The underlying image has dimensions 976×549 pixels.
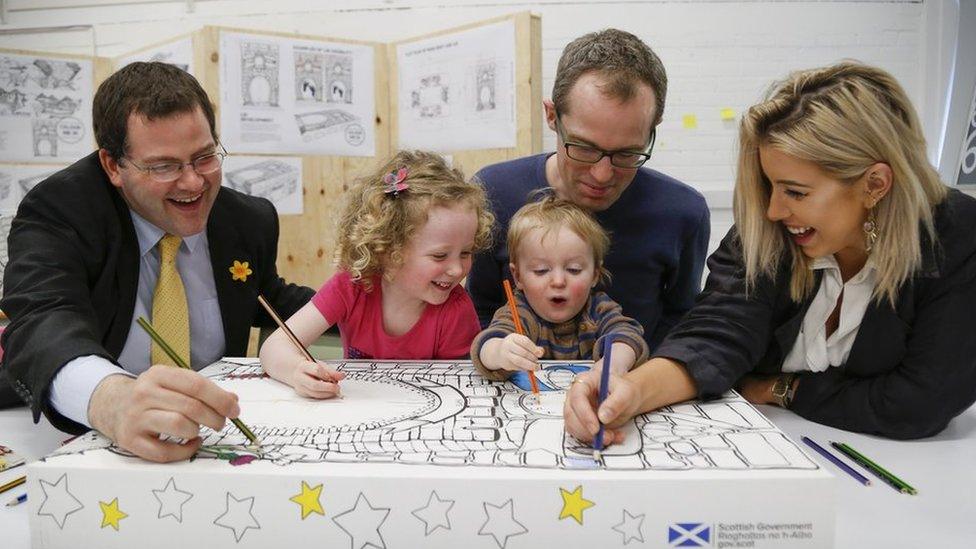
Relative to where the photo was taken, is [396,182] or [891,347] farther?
[396,182]

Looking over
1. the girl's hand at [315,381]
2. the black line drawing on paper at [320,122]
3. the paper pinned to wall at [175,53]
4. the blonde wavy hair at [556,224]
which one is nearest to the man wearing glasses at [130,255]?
the girl's hand at [315,381]

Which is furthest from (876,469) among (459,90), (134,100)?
(459,90)

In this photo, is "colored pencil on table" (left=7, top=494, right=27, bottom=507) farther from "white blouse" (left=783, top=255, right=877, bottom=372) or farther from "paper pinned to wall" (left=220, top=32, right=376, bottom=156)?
"paper pinned to wall" (left=220, top=32, right=376, bottom=156)

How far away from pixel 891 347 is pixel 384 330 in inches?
37.1

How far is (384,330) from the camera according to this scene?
1.49 metres

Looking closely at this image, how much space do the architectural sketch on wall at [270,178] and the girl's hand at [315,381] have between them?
2.45 m

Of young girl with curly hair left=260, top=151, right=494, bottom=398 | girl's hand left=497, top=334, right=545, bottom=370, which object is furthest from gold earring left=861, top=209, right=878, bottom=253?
young girl with curly hair left=260, top=151, right=494, bottom=398

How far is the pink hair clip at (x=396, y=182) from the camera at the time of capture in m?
1.43

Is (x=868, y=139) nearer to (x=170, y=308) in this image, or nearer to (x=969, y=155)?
(x=170, y=308)

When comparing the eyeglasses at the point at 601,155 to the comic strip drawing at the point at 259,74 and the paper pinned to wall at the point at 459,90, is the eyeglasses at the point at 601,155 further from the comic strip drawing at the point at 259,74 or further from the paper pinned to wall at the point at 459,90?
the comic strip drawing at the point at 259,74

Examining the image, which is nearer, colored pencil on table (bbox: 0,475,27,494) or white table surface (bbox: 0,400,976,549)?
white table surface (bbox: 0,400,976,549)

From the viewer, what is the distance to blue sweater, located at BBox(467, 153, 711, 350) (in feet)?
5.60

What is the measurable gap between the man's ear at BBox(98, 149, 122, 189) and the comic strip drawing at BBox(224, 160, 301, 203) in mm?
1968

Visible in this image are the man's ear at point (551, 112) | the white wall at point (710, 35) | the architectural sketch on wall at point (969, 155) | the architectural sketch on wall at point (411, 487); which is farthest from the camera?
the white wall at point (710, 35)
